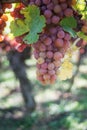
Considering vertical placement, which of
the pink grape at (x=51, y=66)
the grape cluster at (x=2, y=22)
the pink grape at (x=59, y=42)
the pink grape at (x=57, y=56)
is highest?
the grape cluster at (x=2, y=22)

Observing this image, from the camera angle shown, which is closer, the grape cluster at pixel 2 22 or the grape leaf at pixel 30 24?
the grape leaf at pixel 30 24

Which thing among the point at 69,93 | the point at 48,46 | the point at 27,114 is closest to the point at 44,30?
the point at 48,46

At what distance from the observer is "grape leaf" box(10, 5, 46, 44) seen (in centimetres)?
93

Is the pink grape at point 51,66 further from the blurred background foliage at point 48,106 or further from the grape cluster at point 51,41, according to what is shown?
the blurred background foliage at point 48,106

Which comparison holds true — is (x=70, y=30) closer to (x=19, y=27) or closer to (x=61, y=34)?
(x=61, y=34)

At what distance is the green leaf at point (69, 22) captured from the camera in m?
0.97

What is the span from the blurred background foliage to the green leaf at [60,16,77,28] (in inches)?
197

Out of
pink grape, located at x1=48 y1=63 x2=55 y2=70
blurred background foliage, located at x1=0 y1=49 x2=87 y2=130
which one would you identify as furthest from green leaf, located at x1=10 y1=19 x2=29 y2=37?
blurred background foliage, located at x1=0 y1=49 x2=87 y2=130

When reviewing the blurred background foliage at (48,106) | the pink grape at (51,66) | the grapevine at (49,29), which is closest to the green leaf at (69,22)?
the grapevine at (49,29)

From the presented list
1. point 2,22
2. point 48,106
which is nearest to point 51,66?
point 2,22

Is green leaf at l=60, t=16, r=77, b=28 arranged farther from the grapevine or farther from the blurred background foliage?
the blurred background foliage

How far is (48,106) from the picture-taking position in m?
6.95

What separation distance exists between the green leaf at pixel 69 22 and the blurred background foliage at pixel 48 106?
5.01 m

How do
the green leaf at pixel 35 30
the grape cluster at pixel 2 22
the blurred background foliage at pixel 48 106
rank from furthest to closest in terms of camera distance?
the blurred background foliage at pixel 48 106, the grape cluster at pixel 2 22, the green leaf at pixel 35 30
